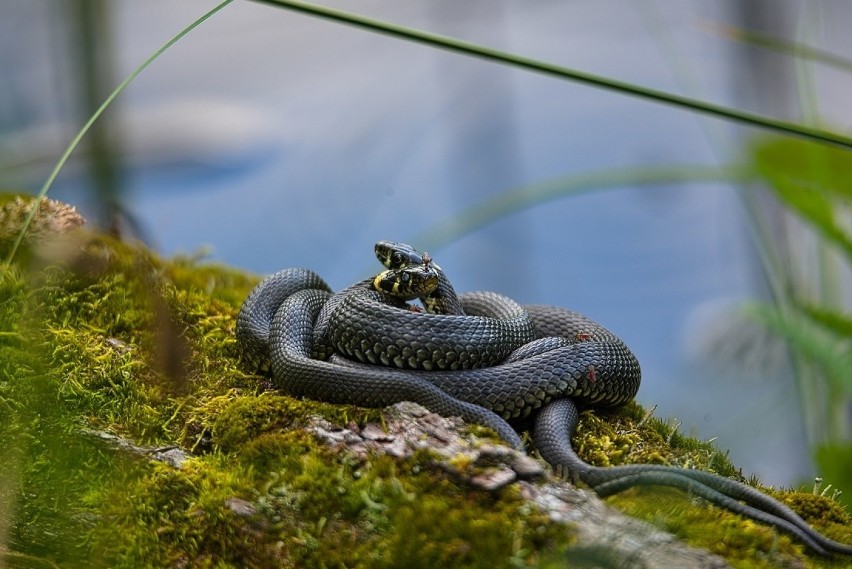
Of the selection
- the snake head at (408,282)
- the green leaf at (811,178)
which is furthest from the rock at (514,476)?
the green leaf at (811,178)

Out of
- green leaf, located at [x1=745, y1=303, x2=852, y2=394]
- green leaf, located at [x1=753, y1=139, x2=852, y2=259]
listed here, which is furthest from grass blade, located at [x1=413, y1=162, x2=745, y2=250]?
green leaf, located at [x1=745, y1=303, x2=852, y2=394]

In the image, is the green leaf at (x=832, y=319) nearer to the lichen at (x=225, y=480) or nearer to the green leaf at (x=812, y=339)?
the green leaf at (x=812, y=339)

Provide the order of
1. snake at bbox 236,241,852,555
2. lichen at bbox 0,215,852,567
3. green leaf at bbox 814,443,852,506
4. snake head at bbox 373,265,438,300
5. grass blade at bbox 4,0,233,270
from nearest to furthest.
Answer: grass blade at bbox 4,0,233,270
lichen at bbox 0,215,852,567
snake at bbox 236,241,852,555
snake head at bbox 373,265,438,300
green leaf at bbox 814,443,852,506

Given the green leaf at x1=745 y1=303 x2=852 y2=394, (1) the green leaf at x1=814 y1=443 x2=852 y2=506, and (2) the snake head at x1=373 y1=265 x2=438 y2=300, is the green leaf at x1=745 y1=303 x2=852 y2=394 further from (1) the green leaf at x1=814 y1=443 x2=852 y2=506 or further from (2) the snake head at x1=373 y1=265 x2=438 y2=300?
(2) the snake head at x1=373 y1=265 x2=438 y2=300

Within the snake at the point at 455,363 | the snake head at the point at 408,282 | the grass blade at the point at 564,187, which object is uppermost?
the grass blade at the point at 564,187

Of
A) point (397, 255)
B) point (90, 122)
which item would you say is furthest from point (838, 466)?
point (90, 122)

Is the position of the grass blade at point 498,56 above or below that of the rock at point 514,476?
above

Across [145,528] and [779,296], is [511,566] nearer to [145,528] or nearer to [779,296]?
[145,528]

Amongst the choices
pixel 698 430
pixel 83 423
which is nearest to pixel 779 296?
pixel 698 430
